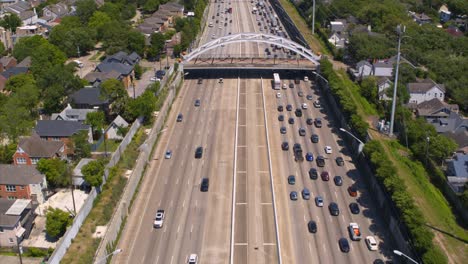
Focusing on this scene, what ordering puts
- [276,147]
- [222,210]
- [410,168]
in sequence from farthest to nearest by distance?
[276,147]
[410,168]
[222,210]

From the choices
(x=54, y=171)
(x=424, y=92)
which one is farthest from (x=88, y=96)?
(x=424, y=92)

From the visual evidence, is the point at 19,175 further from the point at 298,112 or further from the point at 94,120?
the point at 298,112

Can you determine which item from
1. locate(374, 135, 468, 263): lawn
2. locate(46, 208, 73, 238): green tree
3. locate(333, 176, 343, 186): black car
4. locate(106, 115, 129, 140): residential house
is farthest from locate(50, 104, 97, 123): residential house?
locate(374, 135, 468, 263): lawn

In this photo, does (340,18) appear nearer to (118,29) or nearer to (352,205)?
(118,29)

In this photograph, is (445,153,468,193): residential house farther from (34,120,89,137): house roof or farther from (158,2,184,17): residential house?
(158,2,184,17): residential house

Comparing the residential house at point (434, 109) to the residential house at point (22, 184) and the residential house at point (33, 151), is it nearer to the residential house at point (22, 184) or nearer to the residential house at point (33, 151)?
the residential house at point (33, 151)

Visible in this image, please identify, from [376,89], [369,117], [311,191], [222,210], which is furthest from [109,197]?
[376,89]
